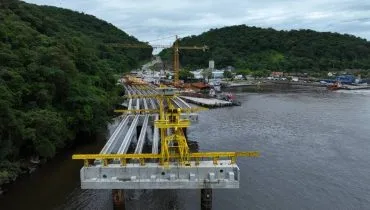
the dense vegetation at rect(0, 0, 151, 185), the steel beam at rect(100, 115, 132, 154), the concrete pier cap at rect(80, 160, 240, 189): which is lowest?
the concrete pier cap at rect(80, 160, 240, 189)

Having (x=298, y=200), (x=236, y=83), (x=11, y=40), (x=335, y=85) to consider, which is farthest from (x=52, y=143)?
(x=236, y=83)

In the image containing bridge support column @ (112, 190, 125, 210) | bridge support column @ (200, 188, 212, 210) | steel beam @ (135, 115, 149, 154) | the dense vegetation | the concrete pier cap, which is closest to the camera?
the concrete pier cap

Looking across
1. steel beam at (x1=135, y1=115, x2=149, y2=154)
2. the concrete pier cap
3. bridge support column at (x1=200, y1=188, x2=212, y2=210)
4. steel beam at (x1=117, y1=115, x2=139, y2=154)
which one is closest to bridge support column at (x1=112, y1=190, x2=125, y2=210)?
the concrete pier cap

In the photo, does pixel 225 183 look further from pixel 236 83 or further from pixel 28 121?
pixel 236 83

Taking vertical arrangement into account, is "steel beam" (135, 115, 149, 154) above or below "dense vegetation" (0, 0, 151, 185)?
below

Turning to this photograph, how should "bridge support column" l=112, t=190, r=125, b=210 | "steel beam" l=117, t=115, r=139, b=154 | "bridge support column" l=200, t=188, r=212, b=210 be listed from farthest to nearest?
"steel beam" l=117, t=115, r=139, b=154 → "bridge support column" l=112, t=190, r=125, b=210 → "bridge support column" l=200, t=188, r=212, b=210

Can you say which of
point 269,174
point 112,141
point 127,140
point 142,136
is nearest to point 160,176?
point 112,141

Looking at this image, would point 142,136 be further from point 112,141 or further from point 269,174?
point 269,174

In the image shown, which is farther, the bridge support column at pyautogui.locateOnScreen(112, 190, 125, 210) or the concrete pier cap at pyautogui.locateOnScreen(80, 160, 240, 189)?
the bridge support column at pyautogui.locateOnScreen(112, 190, 125, 210)

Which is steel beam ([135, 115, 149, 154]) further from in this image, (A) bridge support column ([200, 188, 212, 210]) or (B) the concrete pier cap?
(A) bridge support column ([200, 188, 212, 210])
